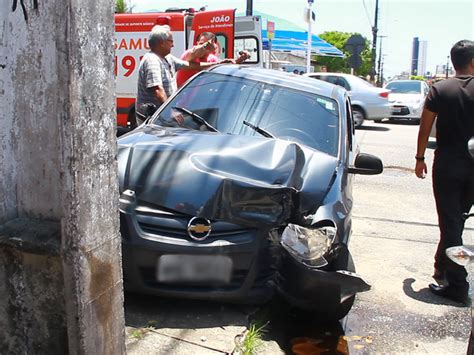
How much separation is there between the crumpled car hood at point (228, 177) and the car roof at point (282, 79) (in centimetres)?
110

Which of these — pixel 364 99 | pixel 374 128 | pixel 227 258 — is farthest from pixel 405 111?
pixel 227 258

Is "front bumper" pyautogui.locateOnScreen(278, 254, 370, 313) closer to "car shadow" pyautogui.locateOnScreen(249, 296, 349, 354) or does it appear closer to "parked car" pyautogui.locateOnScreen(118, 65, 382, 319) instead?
"parked car" pyautogui.locateOnScreen(118, 65, 382, 319)

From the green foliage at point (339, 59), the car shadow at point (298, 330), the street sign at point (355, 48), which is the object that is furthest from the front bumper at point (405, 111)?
the green foliage at point (339, 59)

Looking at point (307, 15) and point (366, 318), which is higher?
point (307, 15)

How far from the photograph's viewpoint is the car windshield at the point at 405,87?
18861 mm

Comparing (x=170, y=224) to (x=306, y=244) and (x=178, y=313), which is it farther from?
(x=306, y=244)

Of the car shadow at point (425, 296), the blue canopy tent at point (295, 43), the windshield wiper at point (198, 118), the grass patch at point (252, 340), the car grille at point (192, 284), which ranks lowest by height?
the car shadow at point (425, 296)

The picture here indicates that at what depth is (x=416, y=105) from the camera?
714 inches

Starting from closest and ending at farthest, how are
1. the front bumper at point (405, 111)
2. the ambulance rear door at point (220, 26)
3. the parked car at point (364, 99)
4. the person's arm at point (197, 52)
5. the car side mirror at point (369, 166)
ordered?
the car side mirror at point (369, 166)
the person's arm at point (197, 52)
the ambulance rear door at point (220, 26)
the parked car at point (364, 99)
the front bumper at point (405, 111)

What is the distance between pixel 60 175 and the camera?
210 cm

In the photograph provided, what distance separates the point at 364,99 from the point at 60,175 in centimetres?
1509

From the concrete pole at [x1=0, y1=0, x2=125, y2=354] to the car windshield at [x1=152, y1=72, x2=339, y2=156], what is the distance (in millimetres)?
1909

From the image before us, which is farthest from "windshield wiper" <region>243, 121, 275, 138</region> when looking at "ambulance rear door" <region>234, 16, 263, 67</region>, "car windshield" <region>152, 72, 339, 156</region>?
"ambulance rear door" <region>234, 16, 263, 67</region>

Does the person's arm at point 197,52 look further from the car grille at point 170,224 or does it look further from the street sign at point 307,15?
the street sign at point 307,15
